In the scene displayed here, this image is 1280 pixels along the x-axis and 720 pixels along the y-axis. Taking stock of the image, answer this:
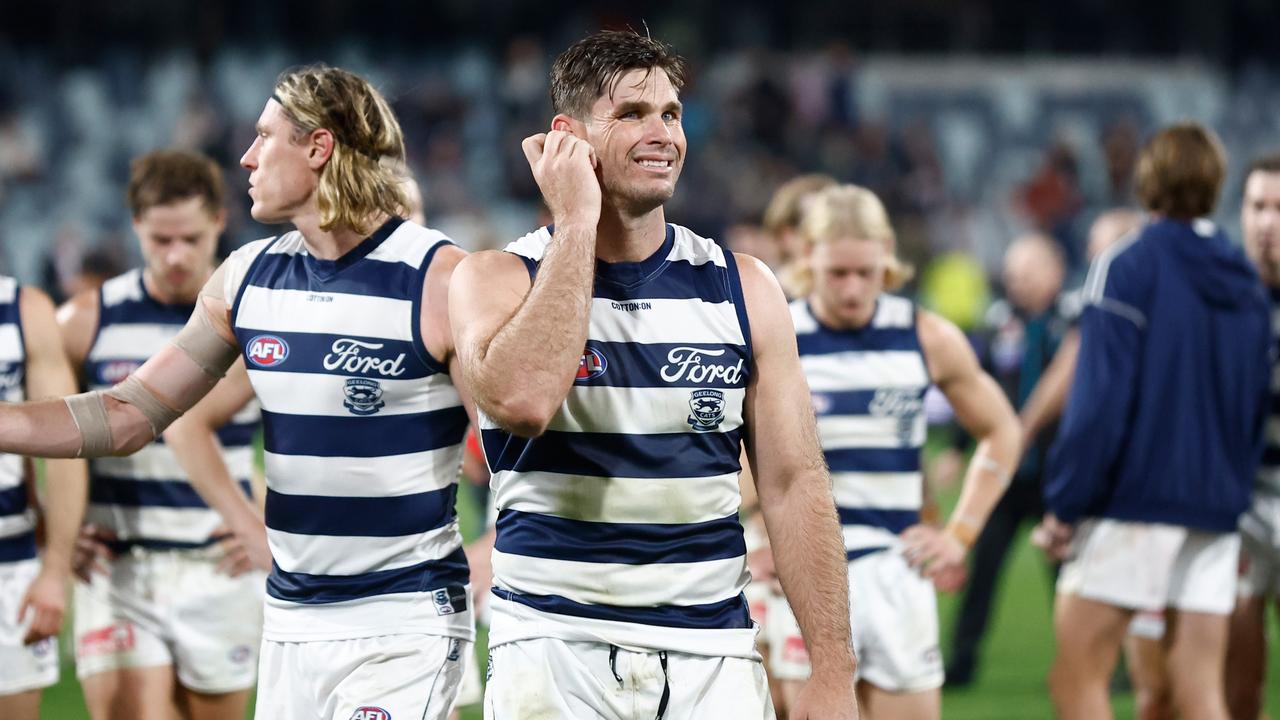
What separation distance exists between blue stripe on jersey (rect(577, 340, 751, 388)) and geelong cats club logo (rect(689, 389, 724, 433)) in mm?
20

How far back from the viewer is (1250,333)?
19.0 feet

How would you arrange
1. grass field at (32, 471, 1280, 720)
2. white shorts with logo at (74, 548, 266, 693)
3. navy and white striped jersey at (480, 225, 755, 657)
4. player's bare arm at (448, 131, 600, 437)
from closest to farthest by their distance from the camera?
1. player's bare arm at (448, 131, 600, 437)
2. navy and white striped jersey at (480, 225, 755, 657)
3. white shorts with logo at (74, 548, 266, 693)
4. grass field at (32, 471, 1280, 720)

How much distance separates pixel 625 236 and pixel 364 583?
114cm

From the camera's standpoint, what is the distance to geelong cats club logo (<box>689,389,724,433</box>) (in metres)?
3.34

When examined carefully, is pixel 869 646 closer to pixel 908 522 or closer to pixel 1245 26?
pixel 908 522

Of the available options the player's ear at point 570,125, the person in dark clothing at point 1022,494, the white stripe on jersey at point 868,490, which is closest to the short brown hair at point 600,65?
the player's ear at point 570,125

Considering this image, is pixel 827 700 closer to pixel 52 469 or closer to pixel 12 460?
pixel 52 469

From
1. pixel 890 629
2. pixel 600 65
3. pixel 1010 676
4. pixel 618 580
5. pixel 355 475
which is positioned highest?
pixel 600 65

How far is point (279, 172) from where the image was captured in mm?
3959

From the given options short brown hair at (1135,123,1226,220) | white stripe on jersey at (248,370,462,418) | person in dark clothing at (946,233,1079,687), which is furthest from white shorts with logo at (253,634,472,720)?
person in dark clothing at (946,233,1079,687)

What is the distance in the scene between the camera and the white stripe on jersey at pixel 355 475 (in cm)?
380

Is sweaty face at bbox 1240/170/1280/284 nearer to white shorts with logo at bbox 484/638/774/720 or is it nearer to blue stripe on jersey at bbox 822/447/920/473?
blue stripe on jersey at bbox 822/447/920/473

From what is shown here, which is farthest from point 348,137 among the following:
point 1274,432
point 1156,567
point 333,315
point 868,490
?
point 1274,432

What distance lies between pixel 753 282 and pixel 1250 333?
3.09m
